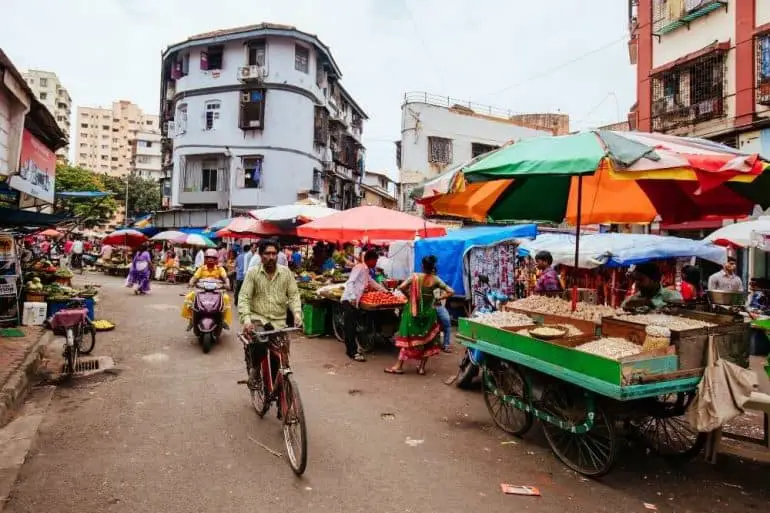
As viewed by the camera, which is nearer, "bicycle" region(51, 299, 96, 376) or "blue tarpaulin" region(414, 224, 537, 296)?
"bicycle" region(51, 299, 96, 376)

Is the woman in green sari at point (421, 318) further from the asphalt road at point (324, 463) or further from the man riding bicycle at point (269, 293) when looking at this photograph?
the man riding bicycle at point (269, 293)

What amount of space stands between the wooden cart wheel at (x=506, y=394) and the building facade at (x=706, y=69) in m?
13.7

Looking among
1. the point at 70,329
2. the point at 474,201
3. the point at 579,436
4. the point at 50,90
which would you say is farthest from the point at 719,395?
the point at 50,90

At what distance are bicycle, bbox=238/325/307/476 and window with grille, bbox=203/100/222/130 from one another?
30476 millimetres

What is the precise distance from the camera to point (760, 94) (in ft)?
50.1

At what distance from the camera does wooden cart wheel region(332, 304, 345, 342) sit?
440 inches

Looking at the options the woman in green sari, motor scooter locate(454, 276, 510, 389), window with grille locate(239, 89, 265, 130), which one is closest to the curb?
A: the woman in green sari

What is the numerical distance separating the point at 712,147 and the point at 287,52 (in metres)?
31.7

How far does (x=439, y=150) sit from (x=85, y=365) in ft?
85.9

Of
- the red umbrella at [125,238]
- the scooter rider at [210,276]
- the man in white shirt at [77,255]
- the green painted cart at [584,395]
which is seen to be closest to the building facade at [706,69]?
the green painted cart at [584,395]

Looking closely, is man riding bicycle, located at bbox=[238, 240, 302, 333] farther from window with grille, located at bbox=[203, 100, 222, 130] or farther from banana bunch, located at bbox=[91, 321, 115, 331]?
window with grille, located at bbox=[203, 100, 222, 130]

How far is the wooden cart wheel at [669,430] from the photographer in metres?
4.90

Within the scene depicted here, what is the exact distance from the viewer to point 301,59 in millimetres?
33938

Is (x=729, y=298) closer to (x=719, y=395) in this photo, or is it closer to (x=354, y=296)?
(x=719, y=395)
